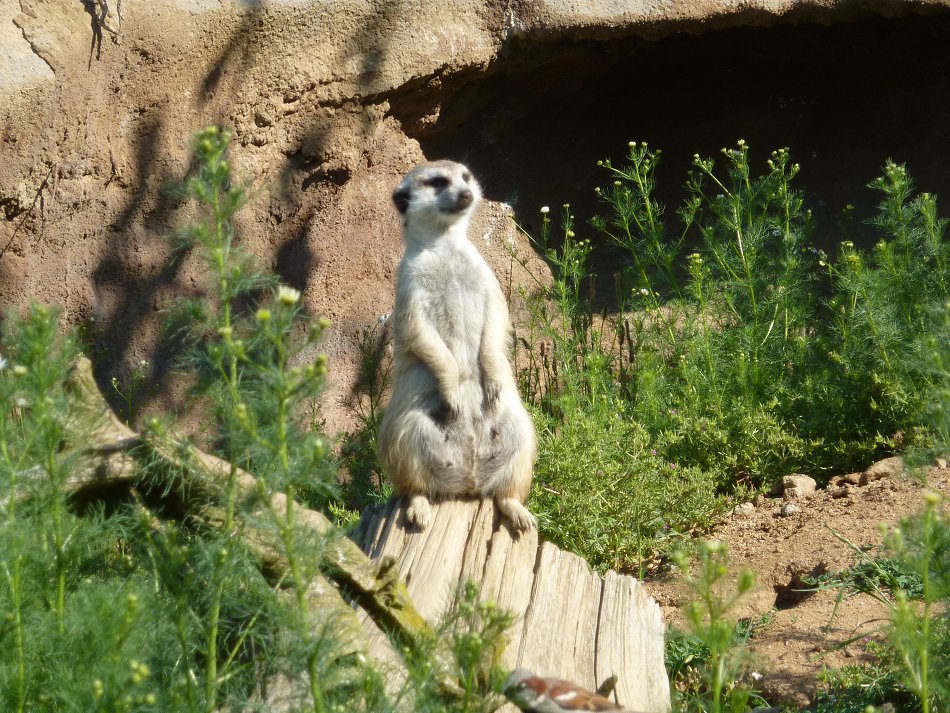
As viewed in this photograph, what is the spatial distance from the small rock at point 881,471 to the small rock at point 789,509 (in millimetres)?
333

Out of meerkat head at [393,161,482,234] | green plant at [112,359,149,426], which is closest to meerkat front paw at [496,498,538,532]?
meerkat head at [393,161,482,234]

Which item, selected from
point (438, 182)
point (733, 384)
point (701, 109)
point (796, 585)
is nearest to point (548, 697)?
point (796, 585)

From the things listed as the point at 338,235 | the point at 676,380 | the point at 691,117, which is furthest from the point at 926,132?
the point at 338,235

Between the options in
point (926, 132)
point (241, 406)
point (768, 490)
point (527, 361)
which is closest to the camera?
point (241, 406)

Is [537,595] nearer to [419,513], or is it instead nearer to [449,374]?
[419,513]

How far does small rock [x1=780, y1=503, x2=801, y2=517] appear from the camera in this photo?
16.2 ft

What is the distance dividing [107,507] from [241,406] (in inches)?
47.7

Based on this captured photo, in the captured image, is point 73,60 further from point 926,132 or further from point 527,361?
point 926,132

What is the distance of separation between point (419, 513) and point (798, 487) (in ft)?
6.42

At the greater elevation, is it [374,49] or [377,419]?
[374,49]

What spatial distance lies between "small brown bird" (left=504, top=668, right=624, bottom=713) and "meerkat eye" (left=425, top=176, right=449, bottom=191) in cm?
292

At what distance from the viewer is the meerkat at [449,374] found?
448 cm

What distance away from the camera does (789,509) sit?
4.96 meters

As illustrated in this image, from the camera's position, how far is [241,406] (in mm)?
2092
